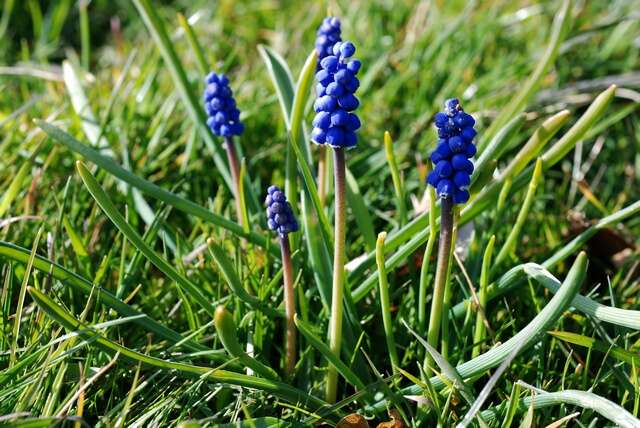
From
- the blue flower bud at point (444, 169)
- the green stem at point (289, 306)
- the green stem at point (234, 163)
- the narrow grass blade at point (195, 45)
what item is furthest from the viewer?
the narrow grass blade at point (195, 45)

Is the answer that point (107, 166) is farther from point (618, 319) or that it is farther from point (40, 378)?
point (618, 319)

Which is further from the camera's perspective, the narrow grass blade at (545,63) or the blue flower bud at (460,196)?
the narrow grass blade at (545,63)

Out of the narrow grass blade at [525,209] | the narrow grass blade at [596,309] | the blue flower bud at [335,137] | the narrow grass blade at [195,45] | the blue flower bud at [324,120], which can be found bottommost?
the narrow grass blade at [596,309]

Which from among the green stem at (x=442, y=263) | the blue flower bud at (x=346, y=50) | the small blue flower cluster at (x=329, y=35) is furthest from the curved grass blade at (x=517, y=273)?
the small blue flower cluster at (x=329, y=35)

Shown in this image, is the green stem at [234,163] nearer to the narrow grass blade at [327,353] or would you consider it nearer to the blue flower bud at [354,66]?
the narrow grass blade at [327,353]

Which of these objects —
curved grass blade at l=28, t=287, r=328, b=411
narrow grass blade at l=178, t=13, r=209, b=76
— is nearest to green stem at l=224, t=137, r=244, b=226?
narrow grass blade at l=178, t=13, r=209, b=76

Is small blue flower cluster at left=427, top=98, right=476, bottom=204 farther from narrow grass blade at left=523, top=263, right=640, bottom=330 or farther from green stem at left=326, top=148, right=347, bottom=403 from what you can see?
narrow grass blade at left=523, top=263, right=640, bottom=330

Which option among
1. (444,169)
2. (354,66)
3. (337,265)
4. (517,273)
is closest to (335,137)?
(354,66)
